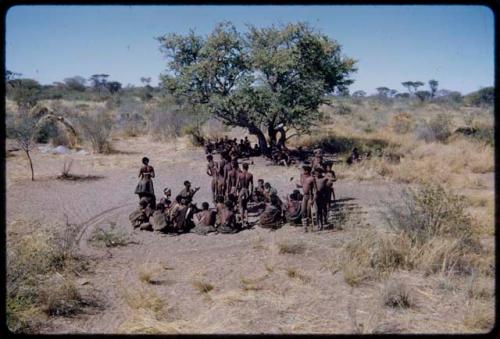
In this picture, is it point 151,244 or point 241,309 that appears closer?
point 241,309

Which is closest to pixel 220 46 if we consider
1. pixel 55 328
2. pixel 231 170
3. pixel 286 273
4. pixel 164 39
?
pixel 164 39

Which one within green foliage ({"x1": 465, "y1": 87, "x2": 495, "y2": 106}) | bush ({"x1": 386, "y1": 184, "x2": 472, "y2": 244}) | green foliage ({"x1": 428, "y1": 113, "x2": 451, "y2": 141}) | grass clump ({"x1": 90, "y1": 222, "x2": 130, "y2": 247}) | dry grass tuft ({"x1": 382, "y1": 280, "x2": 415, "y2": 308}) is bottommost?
dry grass tuft ({"x1": 382, "y1": 280, "x2": 415, "y2": 308})

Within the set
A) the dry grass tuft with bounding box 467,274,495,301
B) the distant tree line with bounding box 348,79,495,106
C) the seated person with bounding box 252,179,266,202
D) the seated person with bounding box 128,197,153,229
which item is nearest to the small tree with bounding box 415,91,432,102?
the distant tree line with bounding box 348,79,495,106

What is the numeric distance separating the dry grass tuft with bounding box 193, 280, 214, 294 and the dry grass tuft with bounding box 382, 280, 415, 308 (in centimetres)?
232

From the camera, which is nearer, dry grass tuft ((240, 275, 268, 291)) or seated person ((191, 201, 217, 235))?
dry grass tuft ((240, 275, 268, 291))

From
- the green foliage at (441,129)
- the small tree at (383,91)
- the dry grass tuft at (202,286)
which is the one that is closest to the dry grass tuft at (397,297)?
the dry grass tuft at (202,286)

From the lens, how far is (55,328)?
5.75 m

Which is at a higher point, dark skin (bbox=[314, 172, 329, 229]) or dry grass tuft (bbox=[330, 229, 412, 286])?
dark skin (bbox=[314, 172, 329, 229])

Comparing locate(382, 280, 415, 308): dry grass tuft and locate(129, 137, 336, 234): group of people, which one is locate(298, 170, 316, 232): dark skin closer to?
locate(129, 137, 336, 234): group of people

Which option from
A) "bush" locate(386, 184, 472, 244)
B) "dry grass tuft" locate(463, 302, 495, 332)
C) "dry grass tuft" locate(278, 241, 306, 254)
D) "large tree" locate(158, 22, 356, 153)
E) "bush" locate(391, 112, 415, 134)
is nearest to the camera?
"dry grass tuft" locate(463, 302, 495, 332)

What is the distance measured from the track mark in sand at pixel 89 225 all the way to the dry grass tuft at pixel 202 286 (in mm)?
2482

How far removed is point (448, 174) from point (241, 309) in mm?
10357

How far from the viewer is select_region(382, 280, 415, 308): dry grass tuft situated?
6219mm

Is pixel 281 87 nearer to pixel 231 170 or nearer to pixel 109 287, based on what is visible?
pixel 231 170
